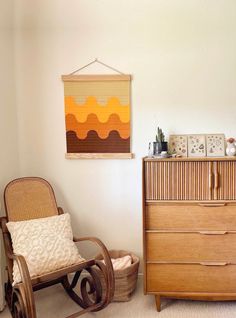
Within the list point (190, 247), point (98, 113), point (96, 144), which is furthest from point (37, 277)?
point (98, 113)

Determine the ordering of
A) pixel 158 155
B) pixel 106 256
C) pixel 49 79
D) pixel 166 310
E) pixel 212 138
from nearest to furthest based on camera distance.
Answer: pixel 106 256 → pixel 166 310 → pixel 158 155 → pixel 212 138 → pixel 49 79

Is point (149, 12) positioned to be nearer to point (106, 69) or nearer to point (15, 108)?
point (106, 69)

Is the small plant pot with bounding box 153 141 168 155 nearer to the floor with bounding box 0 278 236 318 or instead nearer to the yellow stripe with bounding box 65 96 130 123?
the yellow stripe with bounding box 65 96 130 123

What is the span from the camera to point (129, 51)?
101 inches

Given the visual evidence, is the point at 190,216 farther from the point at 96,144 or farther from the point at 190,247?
the point at 96,144

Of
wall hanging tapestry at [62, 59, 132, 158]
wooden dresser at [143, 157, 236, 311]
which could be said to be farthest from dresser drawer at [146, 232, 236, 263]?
wall hanging tapestry at [62, 59, 132, 158]

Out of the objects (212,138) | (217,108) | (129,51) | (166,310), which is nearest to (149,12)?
(129,51)

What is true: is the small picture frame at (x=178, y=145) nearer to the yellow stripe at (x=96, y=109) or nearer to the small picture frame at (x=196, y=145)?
the small picture frame at (x=196, y=145)

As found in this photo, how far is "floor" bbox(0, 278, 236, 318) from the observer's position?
210 cm

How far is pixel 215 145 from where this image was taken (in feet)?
8.04

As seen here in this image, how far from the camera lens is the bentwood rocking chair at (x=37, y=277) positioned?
1713 millimetres

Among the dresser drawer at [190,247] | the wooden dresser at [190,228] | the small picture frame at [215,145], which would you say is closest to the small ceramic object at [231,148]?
the small picture frame at [215,145]

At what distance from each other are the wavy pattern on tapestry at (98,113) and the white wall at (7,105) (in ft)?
1.63

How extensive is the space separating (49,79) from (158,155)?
125 centimetres
